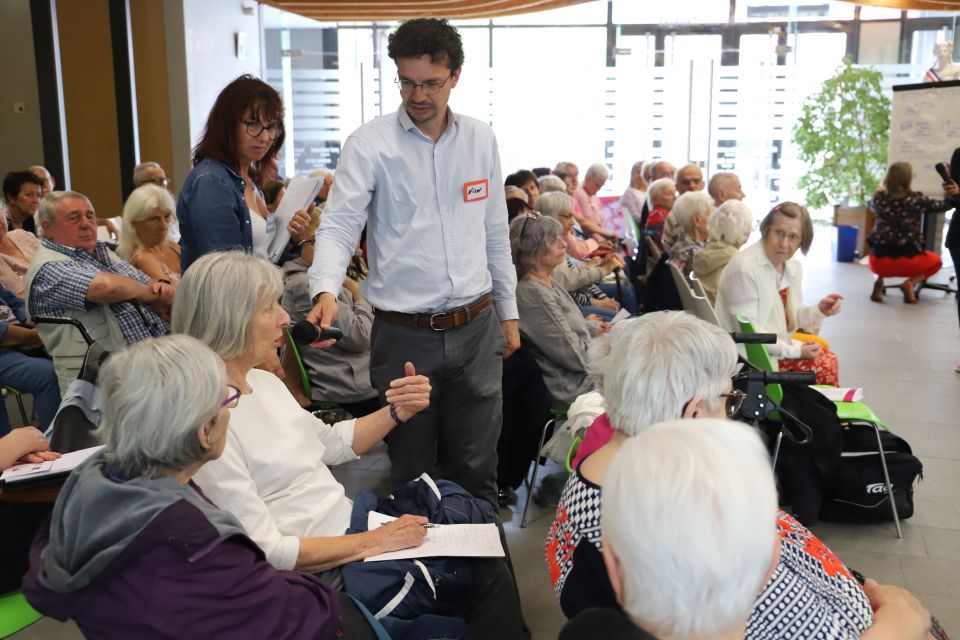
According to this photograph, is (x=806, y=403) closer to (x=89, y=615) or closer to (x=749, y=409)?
(x=749, y=409)

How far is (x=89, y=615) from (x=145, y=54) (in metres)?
8.91

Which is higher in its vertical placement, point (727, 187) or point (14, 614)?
point (727, 187)

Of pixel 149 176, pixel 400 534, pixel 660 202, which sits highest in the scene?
pixel 149 176

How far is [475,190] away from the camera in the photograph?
2.76 metres

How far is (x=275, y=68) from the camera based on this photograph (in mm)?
13117

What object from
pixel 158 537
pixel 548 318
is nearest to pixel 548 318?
pixel 548 318

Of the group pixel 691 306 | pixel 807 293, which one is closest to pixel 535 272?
pixel 691 306

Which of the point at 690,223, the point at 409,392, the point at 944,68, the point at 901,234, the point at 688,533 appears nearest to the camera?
the point at 688,533

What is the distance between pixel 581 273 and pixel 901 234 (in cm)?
479

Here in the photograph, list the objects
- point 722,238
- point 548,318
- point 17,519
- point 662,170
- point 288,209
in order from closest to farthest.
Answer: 1. point 17,519
2. point 288,209
3. point 548,318
4. point 722,238
5. point 662,170

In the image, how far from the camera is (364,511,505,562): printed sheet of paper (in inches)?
76.1

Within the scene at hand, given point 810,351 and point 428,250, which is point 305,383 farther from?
point 810,351

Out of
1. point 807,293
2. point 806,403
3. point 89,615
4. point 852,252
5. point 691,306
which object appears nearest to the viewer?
point 89,615

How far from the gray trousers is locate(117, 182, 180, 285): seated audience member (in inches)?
74.7
